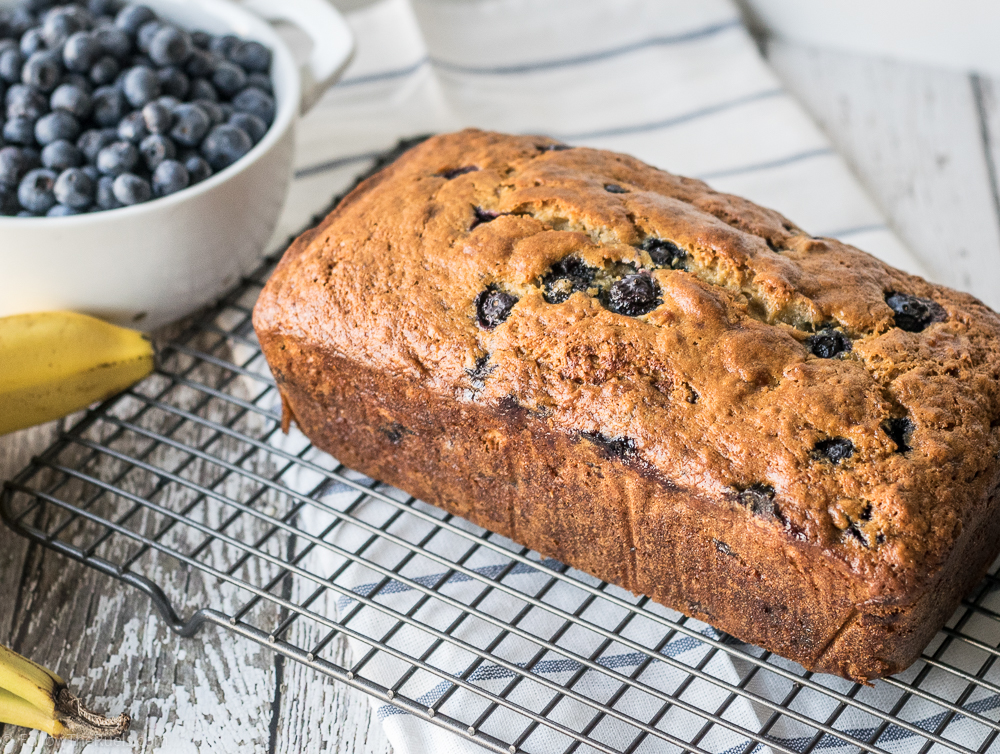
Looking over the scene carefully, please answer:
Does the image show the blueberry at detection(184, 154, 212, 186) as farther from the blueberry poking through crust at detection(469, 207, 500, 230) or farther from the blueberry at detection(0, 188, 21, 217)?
the blueberry poking through crust at detection(469, 207, 500, 230)

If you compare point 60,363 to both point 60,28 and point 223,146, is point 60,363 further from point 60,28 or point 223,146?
point 60,28

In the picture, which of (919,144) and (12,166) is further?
(919,144)

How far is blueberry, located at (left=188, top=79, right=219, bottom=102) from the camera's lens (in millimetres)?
2113

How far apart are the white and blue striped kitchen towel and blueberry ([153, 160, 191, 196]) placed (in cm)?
49

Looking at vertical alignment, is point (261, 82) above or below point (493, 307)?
above

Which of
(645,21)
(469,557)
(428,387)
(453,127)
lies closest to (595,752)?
(469,557)

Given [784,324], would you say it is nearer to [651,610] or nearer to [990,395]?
[990,395]

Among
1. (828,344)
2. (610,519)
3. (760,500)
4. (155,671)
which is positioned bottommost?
(155,671)

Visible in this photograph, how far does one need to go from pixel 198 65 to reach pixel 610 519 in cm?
131

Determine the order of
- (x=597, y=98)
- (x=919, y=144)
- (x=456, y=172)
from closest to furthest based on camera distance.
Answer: (x=456, y=172) → (x=919, y=144) → (x=597, y=98)

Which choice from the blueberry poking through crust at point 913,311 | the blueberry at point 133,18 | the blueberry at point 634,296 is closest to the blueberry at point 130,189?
the blueberry at point 133,18

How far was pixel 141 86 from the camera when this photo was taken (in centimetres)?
203

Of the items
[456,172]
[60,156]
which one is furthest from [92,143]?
[456,172]

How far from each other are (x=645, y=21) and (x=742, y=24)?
28 cm
